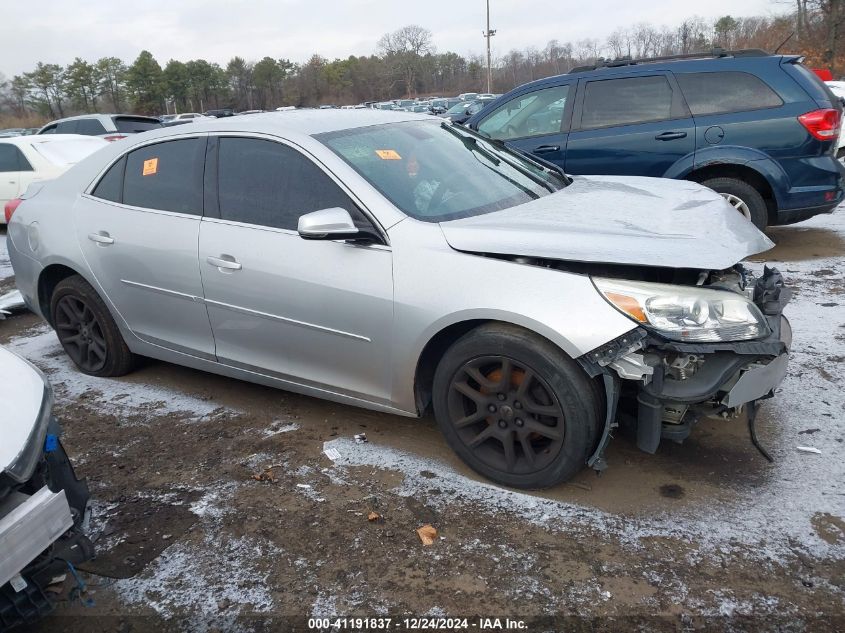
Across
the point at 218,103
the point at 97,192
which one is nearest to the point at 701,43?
the point at 218,103

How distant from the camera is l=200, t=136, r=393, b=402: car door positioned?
124 inches

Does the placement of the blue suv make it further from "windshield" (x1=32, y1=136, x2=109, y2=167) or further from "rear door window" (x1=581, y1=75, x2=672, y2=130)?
"windshield" (x1=32, y1=136, x2=109, y2=167)

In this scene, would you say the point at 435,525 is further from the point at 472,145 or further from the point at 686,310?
the point at 472,145

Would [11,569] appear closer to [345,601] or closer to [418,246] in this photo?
[345,601]

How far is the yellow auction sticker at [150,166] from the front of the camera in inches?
156

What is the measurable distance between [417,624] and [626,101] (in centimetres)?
568

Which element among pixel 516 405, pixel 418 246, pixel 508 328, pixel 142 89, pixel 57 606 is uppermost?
pixel 142 89

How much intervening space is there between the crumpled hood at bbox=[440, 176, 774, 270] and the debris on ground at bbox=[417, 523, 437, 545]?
1.19m

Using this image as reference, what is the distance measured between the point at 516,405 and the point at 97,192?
118 inches

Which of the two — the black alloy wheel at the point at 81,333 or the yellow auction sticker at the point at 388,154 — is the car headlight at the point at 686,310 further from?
the black alloy wheel at the point at 81,333

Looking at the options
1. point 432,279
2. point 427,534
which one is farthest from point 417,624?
point 432,279

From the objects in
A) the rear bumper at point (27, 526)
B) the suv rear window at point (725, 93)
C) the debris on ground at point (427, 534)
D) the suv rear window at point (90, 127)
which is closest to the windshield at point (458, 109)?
the suv rear window at point (90, 127)

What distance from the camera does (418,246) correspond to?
3.00 m

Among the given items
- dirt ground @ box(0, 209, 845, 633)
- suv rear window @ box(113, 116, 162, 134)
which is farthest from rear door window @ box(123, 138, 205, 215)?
suv rear window @ box(113, 116, 162, 134)
